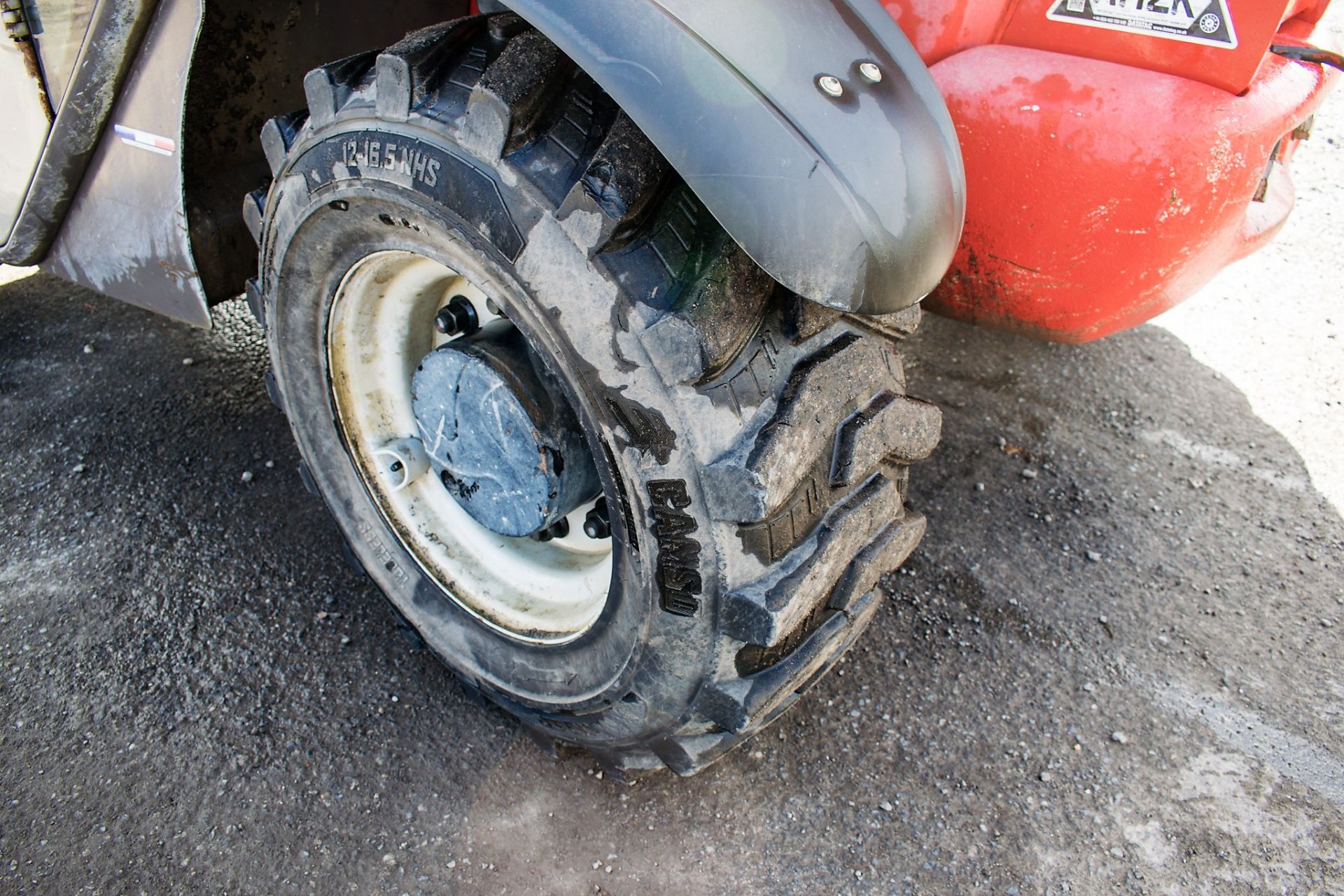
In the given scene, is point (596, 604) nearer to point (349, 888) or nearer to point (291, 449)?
point (349, 888)

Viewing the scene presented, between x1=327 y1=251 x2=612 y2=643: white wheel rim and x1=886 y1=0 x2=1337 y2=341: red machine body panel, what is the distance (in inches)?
35.7

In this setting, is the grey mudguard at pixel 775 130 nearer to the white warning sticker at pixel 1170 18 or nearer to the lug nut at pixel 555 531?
the white warning sticker at pixel 1170 18

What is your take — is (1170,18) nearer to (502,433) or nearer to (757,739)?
(502,433)

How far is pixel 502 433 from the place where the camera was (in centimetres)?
161

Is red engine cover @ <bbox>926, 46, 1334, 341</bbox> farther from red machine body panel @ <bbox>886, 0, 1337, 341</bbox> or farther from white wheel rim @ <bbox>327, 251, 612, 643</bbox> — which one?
white wheel rim @ <bbox>327, 251, 612, 643</bbox>

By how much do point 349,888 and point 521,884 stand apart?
30 cm

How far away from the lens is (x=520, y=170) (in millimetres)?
1242

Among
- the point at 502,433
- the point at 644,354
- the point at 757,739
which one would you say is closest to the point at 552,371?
the point at 644,354

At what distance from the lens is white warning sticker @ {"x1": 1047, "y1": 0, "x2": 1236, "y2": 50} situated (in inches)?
54.8

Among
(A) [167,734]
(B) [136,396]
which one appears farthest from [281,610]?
(B) [136,396]

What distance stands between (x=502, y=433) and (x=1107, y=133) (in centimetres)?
108

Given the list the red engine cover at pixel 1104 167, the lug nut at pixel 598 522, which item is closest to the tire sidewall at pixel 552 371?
the lug nut at pixel 598 522

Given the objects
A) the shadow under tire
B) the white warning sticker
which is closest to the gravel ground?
the shadow under tire

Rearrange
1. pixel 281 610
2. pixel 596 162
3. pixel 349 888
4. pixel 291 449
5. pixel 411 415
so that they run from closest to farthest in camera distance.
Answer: pixel 596 162, pixel 349 888, pixel 411 415, pixel 281 610, pixel 291 449
